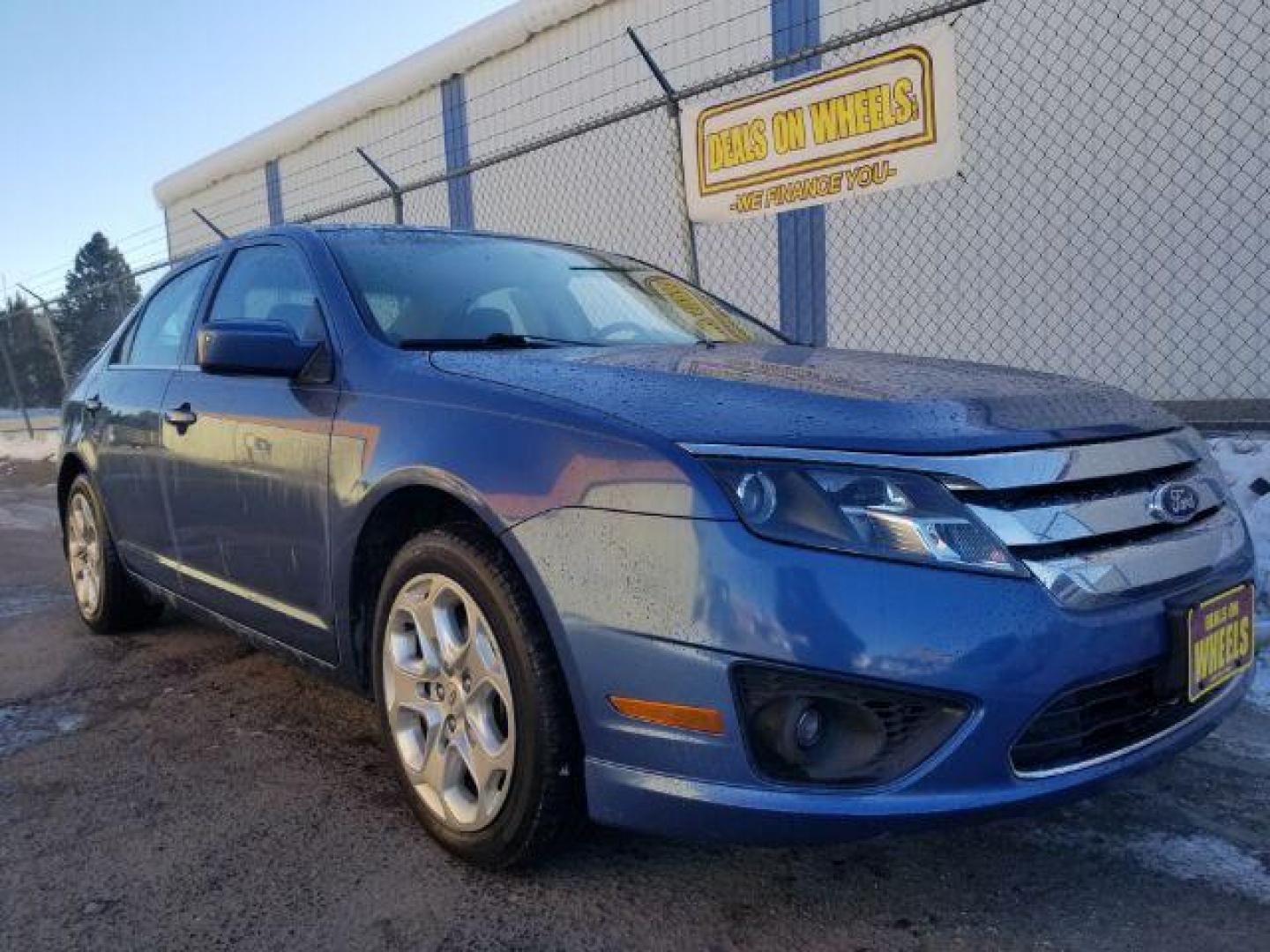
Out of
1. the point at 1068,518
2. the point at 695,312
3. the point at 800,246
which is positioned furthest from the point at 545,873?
the point at 800,246

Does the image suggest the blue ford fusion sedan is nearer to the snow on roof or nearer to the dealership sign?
the dealership sign

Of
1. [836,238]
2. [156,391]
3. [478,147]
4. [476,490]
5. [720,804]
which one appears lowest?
[720,804]

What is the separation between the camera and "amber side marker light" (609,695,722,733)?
71.2 inches

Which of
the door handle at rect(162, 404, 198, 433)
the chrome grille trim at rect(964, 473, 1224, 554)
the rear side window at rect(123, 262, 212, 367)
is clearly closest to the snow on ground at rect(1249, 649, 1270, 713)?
the chrome grille trim at rect(964, 473, 1224, 554)

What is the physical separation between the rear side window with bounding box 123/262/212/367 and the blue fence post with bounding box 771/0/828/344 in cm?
565

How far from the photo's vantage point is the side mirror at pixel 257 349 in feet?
8.77

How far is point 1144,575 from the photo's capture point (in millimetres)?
1929

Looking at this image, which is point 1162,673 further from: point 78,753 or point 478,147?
point 478,147

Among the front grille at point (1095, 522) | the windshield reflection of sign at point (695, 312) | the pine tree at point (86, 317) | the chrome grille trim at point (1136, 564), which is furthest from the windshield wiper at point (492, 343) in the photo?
the pine tree at point (86, 317)

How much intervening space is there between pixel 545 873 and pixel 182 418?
2.00 meters

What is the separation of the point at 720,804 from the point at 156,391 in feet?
8.94

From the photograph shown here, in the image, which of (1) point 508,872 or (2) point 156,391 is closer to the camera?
(1) point 508,872

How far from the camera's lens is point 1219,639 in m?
2.10

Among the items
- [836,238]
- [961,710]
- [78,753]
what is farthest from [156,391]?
[836,238]
